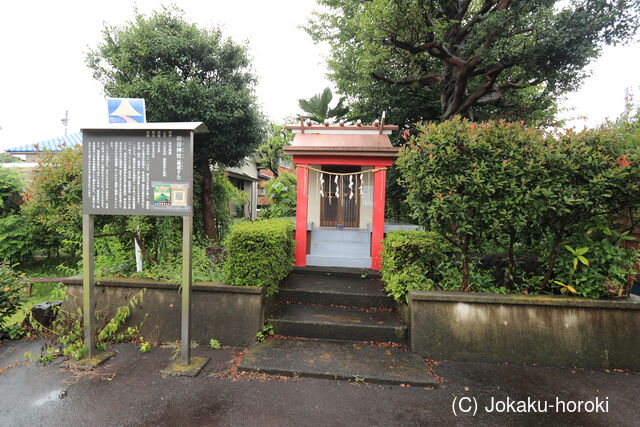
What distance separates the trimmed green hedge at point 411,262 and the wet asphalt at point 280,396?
103cm

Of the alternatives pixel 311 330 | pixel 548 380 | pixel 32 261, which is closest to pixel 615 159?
pixel 548 380

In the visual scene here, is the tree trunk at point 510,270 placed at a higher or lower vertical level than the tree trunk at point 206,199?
lower

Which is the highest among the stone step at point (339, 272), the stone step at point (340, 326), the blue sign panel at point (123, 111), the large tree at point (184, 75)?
the large tree at point (184, 75)

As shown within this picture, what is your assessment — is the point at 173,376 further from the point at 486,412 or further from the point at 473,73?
the point at 473,73

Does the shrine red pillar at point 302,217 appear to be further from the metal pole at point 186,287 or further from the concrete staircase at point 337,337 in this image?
the metal pole at point 186,287

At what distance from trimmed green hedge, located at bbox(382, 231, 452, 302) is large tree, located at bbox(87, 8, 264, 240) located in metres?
5.28

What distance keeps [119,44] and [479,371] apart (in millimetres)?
9415

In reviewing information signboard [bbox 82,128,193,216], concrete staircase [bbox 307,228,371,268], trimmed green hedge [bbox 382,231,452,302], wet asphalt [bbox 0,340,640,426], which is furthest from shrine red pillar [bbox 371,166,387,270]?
information signboard [bbox 82,128,193,216]

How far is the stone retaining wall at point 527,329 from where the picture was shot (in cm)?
358

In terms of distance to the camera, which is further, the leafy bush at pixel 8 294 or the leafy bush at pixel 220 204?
the leafy bush at pixel 220 204

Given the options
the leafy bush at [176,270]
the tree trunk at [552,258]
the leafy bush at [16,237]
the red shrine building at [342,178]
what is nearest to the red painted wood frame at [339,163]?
the red shrine building at [342,178]

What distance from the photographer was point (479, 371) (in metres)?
3.43

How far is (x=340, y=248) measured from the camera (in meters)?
6.39

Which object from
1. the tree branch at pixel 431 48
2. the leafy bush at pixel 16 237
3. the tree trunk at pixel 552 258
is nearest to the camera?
the tree trunk at pixel 552 258
